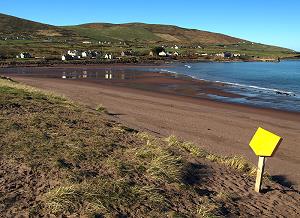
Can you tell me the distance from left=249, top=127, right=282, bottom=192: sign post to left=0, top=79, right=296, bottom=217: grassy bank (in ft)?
2.24

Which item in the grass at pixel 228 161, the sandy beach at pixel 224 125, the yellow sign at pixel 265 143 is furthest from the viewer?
the sandy beach at pixel 224 125

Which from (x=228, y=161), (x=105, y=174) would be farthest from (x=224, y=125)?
(x=105, y=174)

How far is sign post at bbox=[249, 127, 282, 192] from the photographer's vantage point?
25.0 feet

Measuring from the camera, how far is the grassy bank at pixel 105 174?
634cm

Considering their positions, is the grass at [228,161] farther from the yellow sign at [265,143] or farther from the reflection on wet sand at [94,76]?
the reflection on wet sand at [94,76]

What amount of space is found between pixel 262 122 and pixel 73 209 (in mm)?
14821

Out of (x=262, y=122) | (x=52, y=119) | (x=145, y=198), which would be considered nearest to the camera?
(x=145, y=198)

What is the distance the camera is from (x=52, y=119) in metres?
12.1

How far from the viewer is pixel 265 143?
7.87 meters

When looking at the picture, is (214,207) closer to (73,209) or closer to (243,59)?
(73,209)

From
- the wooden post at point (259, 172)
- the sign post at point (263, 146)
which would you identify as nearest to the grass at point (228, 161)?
the wooden post at point (259, 172)

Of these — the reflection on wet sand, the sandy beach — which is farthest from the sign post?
the reflection on wet sand

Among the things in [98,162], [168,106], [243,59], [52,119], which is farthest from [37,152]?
[243,59]

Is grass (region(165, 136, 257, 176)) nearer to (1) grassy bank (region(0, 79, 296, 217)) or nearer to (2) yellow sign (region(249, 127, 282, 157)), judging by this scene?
(1) grassy bank (region(0, 79, 296, 217))
